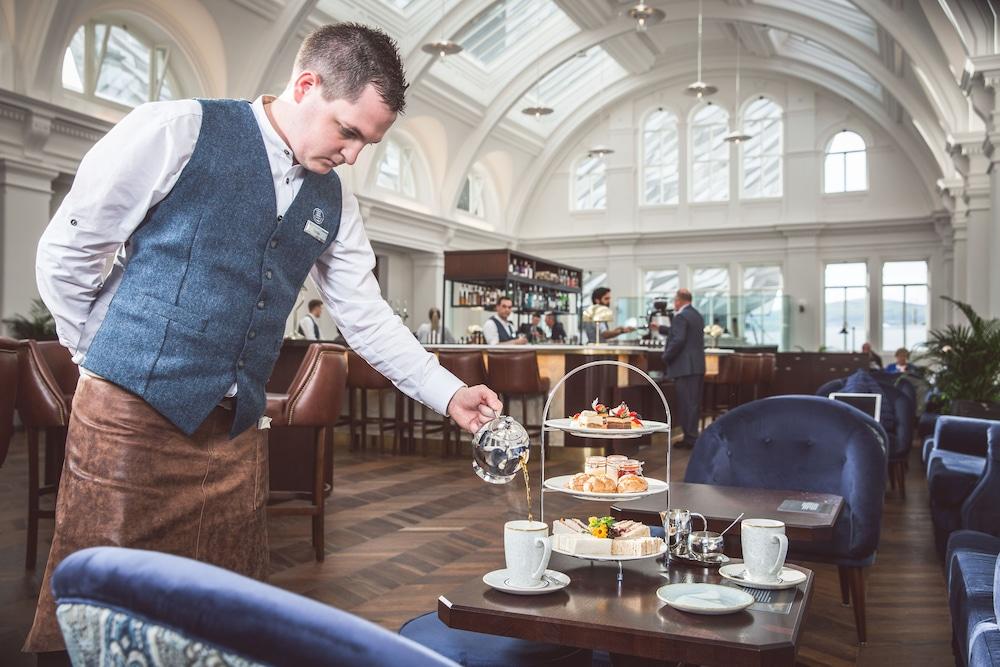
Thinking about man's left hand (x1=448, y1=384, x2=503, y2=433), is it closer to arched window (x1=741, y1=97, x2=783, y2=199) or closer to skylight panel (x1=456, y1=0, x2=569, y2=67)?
skylight panel (x1=456, y1=0, x2=569, y2=67)

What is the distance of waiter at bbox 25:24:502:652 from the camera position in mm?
1257

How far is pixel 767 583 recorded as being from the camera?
1524mm

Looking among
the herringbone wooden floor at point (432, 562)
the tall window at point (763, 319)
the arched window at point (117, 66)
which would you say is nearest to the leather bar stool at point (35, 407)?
the herringbone wooden floor at point (432, 562)

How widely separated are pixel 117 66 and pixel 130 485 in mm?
10228

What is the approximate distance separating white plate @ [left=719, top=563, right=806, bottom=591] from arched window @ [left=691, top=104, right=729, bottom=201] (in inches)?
662

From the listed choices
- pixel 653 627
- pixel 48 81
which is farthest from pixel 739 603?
pixel 48 81

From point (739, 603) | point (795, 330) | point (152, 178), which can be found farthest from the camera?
point (795, 330)

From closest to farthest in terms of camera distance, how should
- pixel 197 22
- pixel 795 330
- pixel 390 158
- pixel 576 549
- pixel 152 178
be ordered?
pixel 152 178 < pixel 576 549 < pixel 197 22 < pixel 390 158 < pixel 795 330

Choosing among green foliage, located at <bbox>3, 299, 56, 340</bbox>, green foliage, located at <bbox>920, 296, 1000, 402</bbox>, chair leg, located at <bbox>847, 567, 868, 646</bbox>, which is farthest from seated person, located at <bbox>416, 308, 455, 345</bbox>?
chair leg, located at <bbox>847, 567, 868, 646</bbox>

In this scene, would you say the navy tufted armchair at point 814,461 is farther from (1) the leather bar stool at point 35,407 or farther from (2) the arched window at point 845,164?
(2) the arched window at point 845,164

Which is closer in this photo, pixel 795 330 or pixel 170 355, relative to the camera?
pixel 170 355

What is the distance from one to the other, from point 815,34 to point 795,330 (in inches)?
227

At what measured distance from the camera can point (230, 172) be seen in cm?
134

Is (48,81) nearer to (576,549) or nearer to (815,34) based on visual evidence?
(576,549)
